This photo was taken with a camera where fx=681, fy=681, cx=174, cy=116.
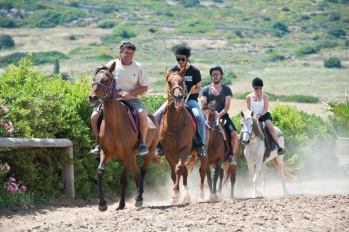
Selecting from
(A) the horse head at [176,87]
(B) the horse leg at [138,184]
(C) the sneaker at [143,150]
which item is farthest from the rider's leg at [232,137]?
(C) the sneaker at [143,150]

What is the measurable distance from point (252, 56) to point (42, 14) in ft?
157

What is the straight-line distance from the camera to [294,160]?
2314 centimetres

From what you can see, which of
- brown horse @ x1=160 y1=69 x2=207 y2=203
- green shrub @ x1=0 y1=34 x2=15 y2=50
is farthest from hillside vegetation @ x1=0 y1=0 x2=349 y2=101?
brown horse @ x1=160 y1=69 x2=207 y2=203

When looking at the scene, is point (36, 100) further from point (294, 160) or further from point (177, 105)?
point (294, 160)

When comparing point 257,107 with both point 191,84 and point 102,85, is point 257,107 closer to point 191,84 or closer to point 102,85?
point 191,84

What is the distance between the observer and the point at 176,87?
1255 centimetres

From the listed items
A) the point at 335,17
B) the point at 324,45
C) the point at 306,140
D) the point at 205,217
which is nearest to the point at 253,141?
the point at 205,217

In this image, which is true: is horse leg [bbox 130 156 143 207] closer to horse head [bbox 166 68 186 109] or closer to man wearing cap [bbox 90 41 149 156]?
man wearing cap [bbox 90 41 149 156]

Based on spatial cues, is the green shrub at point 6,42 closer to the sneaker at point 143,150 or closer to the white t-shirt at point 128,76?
the white t-shirt at point 128,76

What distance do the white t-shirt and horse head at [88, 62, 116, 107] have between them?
0.67 meters

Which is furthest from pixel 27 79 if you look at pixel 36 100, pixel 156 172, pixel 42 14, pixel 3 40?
pixel 42 14

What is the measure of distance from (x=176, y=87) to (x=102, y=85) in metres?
1.53

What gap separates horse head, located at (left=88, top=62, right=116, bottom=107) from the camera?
37.9 feet

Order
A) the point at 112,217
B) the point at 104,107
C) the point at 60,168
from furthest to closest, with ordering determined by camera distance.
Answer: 1. the point at 60,168
2. the point at 104,107
3. the point at 112,217
